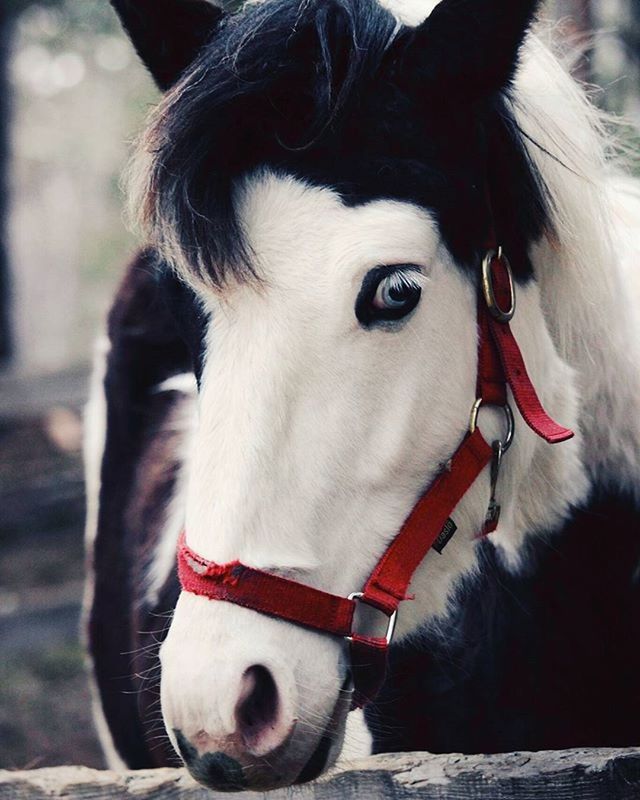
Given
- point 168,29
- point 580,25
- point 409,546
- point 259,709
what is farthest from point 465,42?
point 580,25

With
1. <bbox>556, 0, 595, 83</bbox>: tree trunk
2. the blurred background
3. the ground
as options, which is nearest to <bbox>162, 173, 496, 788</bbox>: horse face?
the blurred background

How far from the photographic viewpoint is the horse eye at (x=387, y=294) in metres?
1.43

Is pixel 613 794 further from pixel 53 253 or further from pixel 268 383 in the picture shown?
pixel 53 253

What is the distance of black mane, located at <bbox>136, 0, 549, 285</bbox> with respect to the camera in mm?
1499

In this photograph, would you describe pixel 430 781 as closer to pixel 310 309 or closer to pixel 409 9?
pixel 310 309

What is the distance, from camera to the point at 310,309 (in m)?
1.42

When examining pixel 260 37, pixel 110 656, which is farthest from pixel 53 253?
pixel 260 37

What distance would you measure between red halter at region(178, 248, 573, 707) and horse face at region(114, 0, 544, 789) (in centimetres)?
2

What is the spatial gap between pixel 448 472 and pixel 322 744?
1.51ft

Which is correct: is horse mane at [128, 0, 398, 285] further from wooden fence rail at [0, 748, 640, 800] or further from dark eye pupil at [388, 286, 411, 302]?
A: wooden fence rail at [0, 748, 640, 800]

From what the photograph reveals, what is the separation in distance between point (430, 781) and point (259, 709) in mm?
276

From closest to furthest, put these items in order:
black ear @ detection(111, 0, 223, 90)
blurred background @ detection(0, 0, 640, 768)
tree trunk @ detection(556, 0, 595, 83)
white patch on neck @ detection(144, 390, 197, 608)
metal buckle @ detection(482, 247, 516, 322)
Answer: metal buckle @ detection(482, 247, 516, 322) → black ear @ detection(111, 0, 223, 90) → white patch on neck @ detection(144, 390, 197, 608) → tree trunk @ detection(556, 0, 595, 83) → blurred background @ detection(0, 0, 640, 768)

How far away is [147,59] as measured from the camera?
182cm

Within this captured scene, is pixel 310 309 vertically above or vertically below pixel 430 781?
above
